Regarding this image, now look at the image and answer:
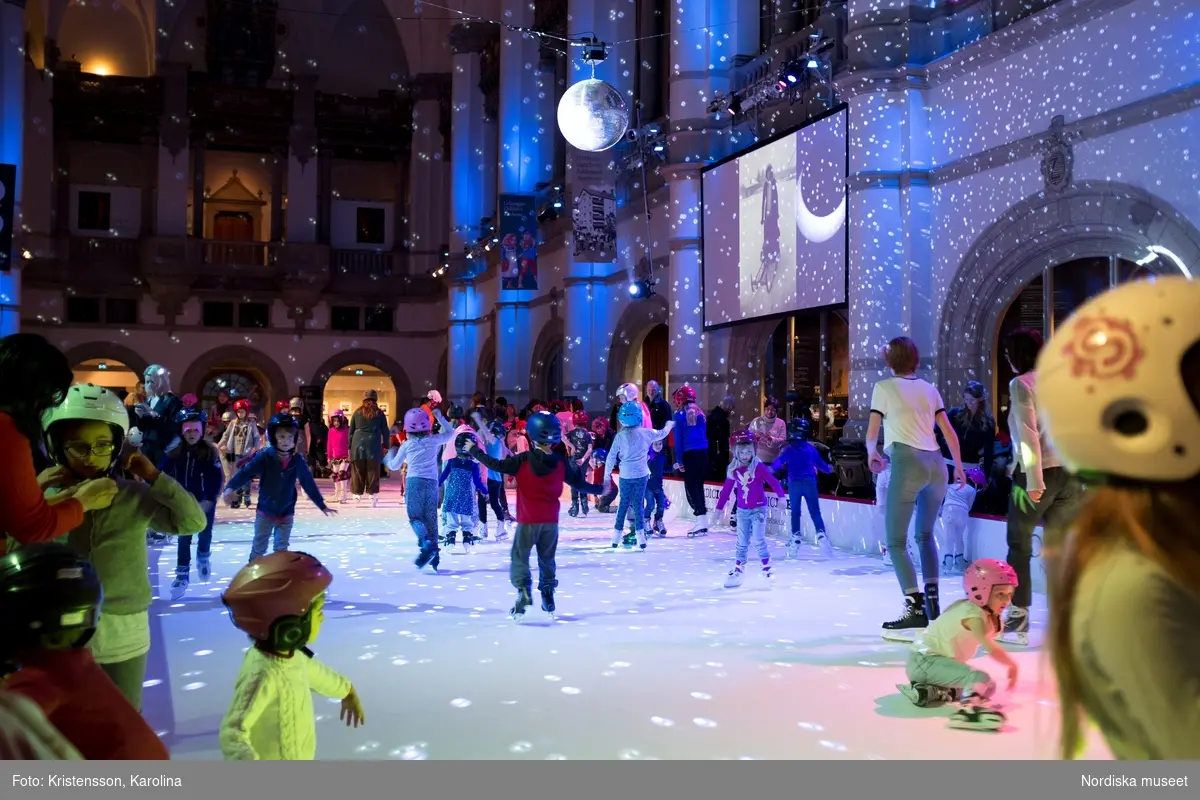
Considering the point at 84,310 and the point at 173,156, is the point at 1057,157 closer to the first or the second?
the point at 173,156

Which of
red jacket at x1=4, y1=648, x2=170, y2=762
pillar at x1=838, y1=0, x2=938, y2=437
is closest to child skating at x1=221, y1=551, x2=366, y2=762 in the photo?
red jacket at x1=4, y1=648, x2=170, y2=762

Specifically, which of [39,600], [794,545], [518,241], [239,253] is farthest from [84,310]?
[39,600]

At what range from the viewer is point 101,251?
31406mm

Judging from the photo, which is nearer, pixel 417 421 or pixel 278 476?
pixel 278 476

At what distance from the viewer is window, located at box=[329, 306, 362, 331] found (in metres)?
34.0

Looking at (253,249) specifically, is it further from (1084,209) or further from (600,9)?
(1084,209)

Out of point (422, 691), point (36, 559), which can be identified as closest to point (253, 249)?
point (422, 691)

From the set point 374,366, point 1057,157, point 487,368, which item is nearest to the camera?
point 1057,157

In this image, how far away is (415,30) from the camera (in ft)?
113

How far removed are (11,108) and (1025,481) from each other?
24.7 metres

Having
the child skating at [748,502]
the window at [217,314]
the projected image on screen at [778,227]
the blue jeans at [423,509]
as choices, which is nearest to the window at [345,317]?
the window at [217,314]

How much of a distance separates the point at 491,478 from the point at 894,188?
18.9 ft

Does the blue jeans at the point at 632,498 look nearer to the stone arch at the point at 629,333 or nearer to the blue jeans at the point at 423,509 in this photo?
the blue jeans at the point at 423,509
